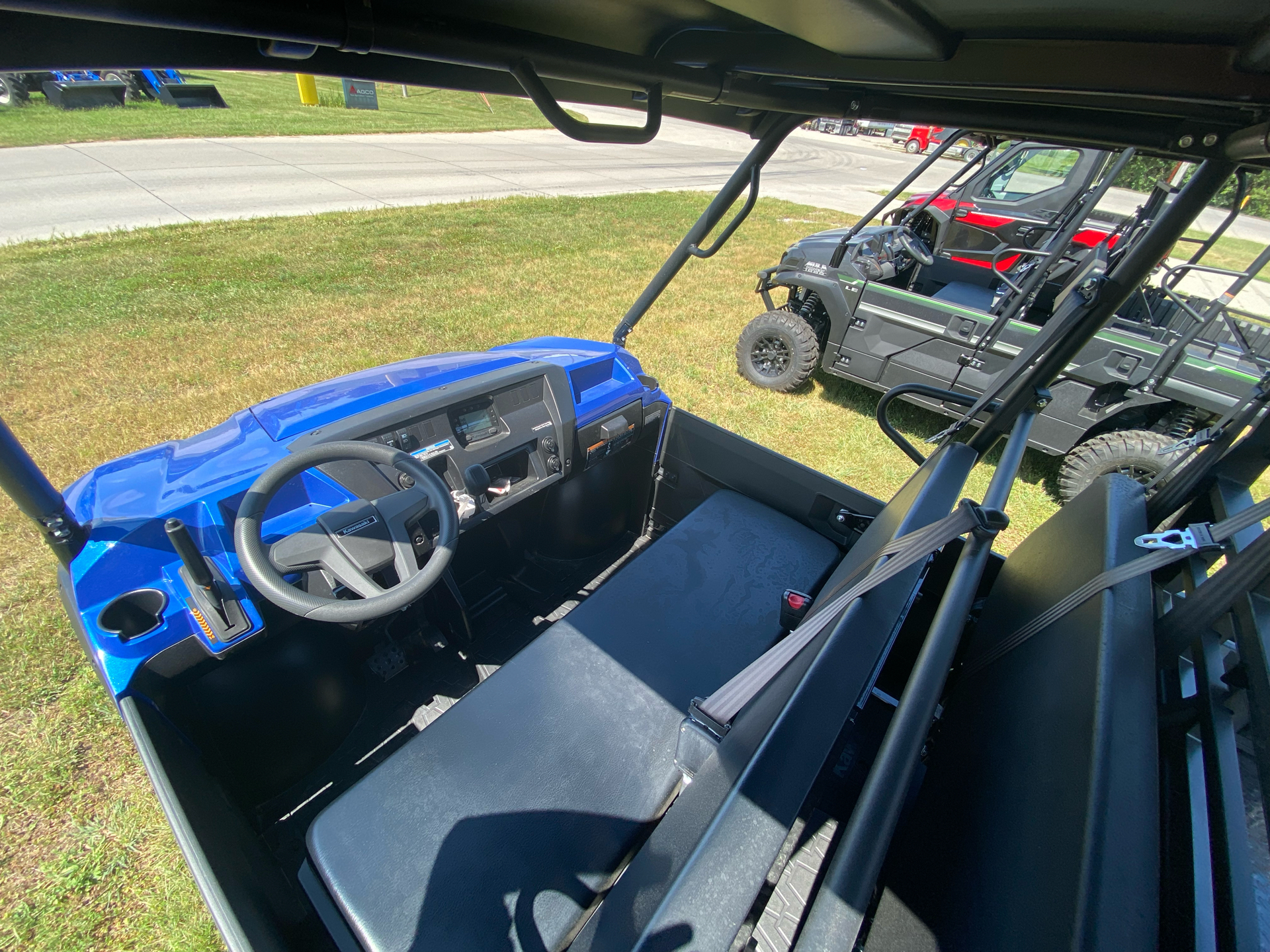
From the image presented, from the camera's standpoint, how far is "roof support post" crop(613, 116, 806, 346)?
5.93ft

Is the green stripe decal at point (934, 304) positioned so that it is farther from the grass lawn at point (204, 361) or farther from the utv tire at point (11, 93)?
→ the utv tire at point (11, 93)

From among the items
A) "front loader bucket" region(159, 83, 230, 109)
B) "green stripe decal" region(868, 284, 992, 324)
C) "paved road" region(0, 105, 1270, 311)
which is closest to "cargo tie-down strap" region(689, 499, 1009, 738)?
"green stripe decal" region(868, 284, 992, 324)

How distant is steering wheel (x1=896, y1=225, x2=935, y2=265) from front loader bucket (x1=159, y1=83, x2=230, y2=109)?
56.0 ft

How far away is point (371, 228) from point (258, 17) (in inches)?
304

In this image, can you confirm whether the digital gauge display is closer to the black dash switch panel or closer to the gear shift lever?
the gear shift lever

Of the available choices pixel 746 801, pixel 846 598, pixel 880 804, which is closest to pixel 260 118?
pixel 846 598

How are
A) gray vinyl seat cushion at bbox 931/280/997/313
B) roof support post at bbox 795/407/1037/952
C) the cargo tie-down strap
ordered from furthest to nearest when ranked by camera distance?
gray vinyl seat cushion at bbox 931/280/997/313, the cargo tie-down strap, roof support post at bbox 795/407/1037/952

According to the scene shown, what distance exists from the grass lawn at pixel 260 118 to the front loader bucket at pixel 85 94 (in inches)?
9.6

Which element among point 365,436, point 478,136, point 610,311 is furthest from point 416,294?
point 478,136

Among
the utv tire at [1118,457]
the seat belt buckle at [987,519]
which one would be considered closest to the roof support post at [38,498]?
the seat belt buckle at [987,519]

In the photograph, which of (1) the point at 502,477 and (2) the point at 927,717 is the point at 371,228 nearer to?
(1) the point at 502,477

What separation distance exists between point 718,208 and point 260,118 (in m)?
16.2

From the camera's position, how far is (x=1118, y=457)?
3320mm

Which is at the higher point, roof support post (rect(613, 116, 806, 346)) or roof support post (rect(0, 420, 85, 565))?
roof support post (rect(613, 116, 806, 346))
